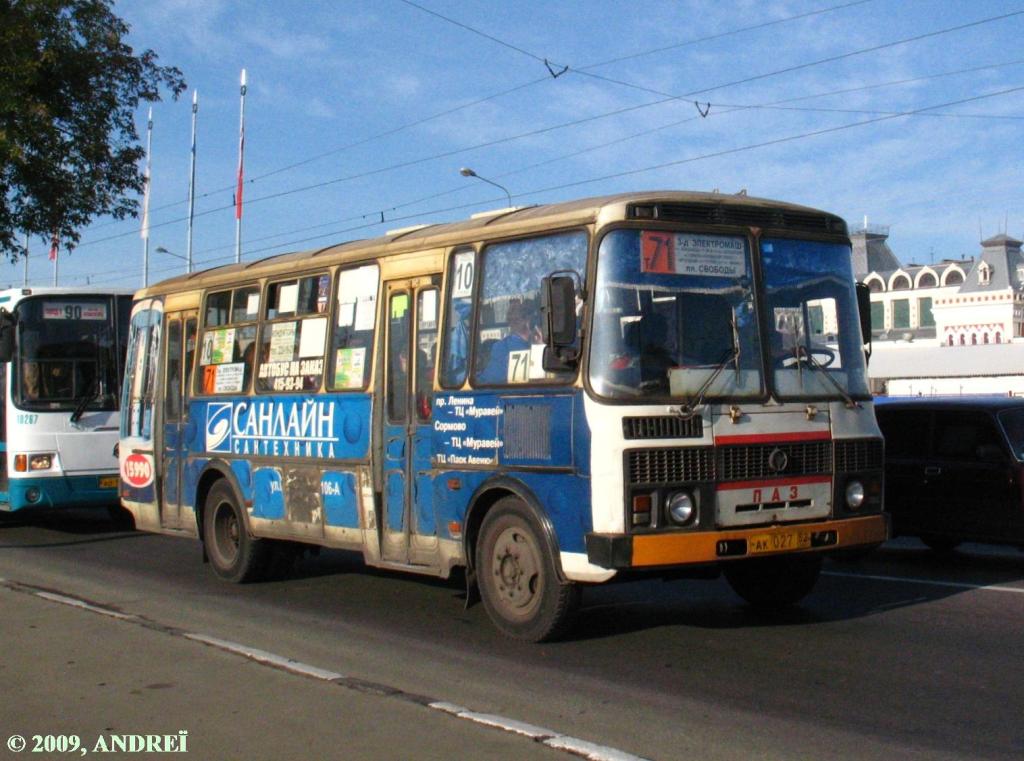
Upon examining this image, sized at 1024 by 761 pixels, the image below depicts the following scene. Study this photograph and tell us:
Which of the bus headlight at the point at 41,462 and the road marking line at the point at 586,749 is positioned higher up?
the bus headlight at the point at 41,462

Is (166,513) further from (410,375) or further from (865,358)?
(865,358)

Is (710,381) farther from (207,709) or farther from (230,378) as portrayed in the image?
(230,378)

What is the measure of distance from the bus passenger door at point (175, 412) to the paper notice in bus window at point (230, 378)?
0.60 metres

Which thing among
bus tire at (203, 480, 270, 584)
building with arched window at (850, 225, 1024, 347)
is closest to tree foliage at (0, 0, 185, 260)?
bus tire at (203, 480, 270, 584)

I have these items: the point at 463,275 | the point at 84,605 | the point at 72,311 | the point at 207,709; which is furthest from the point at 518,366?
the point at 72,311

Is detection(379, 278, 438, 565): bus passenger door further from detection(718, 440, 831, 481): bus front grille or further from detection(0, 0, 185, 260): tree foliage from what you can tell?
detection(0, 0, 185, 260): tree foliage

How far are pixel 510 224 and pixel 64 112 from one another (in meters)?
14.7

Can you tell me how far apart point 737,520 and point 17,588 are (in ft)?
22.0

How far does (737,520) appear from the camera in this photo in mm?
7898

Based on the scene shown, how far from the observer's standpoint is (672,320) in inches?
308

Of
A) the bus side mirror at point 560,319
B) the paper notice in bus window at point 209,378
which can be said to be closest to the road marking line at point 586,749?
the bus side mirror at point 560,319

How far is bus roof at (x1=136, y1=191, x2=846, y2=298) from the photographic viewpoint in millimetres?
8031

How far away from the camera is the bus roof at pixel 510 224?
8031 mm

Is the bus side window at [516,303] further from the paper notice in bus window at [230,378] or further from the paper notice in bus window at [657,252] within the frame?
the paper notice in bus window at [230,378]
